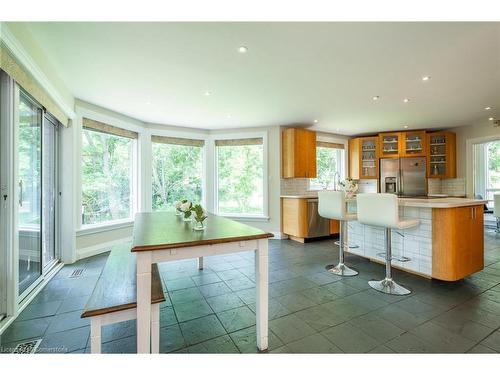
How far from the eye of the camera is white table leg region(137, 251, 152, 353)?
4.22ft

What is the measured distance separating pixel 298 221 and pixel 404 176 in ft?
9.81

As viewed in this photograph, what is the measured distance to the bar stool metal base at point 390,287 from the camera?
7.91 feet

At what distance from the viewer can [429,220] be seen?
8.66ft

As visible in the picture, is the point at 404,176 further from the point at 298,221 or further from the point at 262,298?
the point at 262,298

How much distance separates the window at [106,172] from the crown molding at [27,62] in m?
1.15

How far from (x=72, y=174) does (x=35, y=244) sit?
1.10 meters

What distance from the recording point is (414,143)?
554 centimetres

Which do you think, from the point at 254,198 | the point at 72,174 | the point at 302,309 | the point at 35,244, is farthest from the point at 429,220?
the point at 72,174

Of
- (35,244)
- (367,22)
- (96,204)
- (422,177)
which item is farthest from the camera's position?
(422,177)

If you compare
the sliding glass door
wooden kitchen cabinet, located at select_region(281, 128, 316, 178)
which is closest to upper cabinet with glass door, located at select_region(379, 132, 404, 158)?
wooden kitchen cabinet, located at select_region(281, 128, 316, 178)

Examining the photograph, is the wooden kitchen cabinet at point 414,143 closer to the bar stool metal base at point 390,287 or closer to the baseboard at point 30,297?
the bar stool metal base at point 390,287

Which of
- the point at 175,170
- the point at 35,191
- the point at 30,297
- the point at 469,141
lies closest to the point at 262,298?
the point at 30,297
